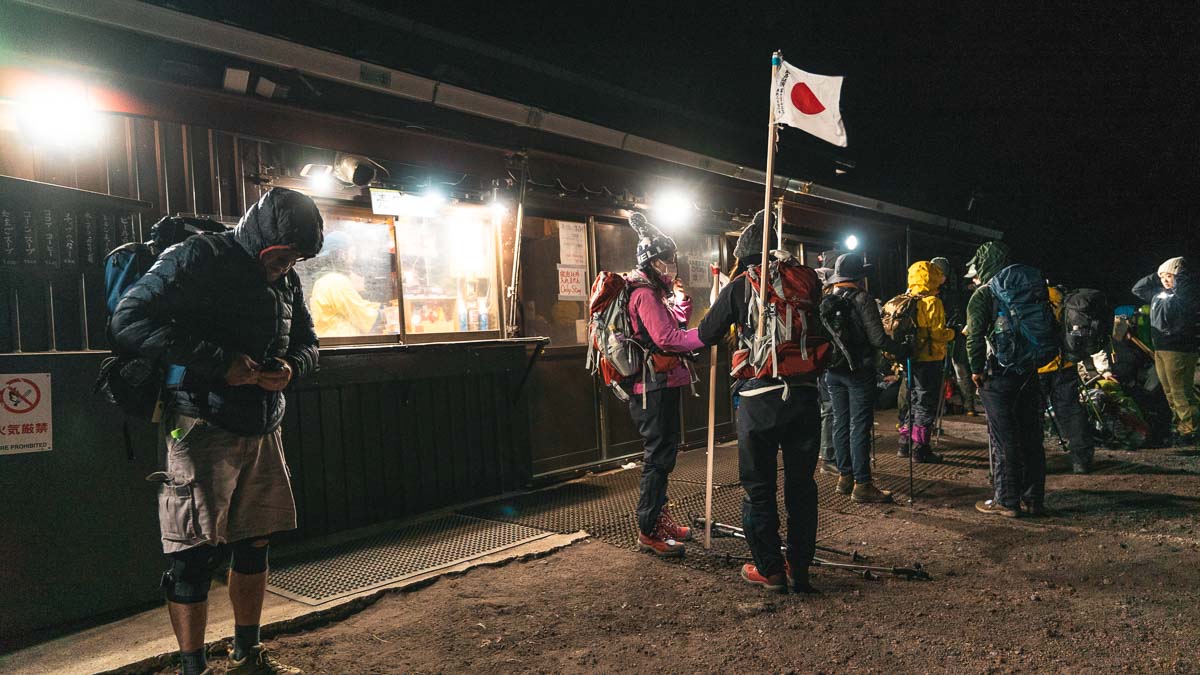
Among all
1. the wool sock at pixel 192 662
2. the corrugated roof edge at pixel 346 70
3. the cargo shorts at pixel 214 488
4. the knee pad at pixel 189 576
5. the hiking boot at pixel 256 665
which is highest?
the corrugated roof edge at pixel 346 70

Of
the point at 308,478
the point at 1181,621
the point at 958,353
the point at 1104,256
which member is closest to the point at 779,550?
the point at 1181,621

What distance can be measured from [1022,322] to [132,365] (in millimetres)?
6379

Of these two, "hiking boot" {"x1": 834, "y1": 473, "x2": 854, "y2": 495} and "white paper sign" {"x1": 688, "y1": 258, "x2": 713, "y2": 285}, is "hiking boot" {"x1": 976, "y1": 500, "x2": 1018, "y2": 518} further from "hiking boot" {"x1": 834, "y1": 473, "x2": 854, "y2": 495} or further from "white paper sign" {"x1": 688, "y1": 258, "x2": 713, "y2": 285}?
"white paper sign" {"x1": 688, "y1": 258, "x2": 713, "y2": 285}

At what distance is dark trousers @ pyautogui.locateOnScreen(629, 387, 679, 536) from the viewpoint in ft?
16.3

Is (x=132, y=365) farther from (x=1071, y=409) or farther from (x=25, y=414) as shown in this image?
(x=1071, y=409)

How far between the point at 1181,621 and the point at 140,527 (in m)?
6.03

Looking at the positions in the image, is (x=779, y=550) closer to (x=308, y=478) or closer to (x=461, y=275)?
(x=308, y=478)

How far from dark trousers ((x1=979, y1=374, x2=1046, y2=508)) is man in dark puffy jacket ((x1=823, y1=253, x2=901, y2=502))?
97 centimetres

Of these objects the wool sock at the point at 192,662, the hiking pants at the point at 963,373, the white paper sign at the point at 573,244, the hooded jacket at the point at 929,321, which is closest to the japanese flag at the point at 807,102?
the white paper sign at the point at 573,244

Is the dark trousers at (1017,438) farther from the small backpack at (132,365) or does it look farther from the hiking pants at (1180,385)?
the small backpack at (132,365)

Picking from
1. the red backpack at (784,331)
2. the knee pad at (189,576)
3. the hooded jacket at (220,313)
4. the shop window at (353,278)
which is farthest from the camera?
the shop window at (353,278)

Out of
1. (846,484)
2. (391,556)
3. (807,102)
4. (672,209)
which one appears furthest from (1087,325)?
(391,556)

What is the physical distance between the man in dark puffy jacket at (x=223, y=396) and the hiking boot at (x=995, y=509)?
18.1 ft

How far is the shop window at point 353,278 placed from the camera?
6078mm
